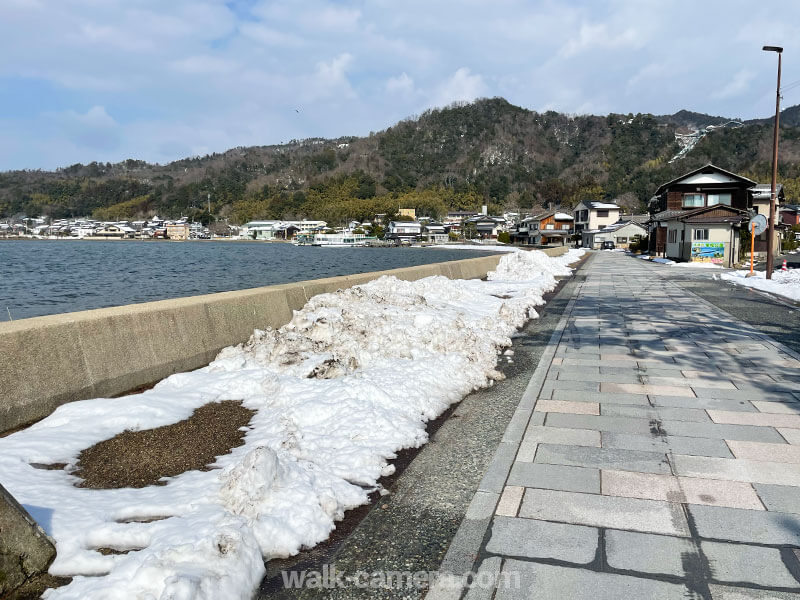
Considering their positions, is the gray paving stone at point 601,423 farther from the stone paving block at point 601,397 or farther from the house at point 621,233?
the house at point 621,233

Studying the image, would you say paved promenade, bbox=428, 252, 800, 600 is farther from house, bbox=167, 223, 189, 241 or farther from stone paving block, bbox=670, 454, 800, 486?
house, bbox=167, 223, 189, 241

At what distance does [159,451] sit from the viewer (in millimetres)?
4215

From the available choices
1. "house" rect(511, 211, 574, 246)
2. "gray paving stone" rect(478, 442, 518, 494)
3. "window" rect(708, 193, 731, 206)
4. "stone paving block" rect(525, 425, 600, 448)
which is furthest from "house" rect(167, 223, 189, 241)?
"gray paving stone" rect(478, 442, 518, 494)

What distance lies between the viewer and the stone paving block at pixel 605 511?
328 cm

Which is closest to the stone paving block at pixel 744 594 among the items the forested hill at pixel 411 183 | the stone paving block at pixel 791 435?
the stone paving block at pixel 791 435

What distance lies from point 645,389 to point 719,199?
152 feet

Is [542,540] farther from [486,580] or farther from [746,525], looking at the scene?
[746,525]

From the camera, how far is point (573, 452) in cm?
445

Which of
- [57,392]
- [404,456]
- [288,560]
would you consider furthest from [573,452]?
[57,392]

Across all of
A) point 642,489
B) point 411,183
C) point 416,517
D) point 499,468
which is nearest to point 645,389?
point 642,489

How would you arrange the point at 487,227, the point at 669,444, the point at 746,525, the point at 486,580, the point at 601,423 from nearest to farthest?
the point at 486,580, the point at 746,525, the point at 669,444, the point at 601,423, the point at 487,227

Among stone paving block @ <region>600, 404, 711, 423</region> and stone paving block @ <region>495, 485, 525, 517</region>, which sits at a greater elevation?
stone paving block @ <region>600, 404, 711, 423</region>

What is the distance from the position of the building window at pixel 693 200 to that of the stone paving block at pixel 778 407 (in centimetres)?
4556

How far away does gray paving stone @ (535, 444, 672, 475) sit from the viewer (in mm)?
4137
